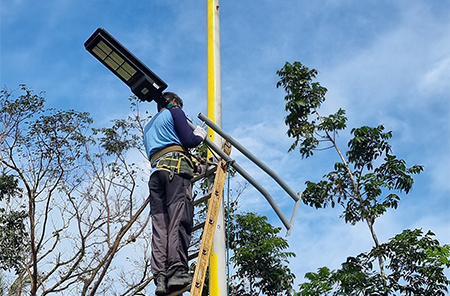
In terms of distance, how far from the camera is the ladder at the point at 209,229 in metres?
3.01

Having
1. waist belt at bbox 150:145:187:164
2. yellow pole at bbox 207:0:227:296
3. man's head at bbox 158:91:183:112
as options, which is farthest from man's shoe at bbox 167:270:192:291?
man's head at bbox 158:91:183:112

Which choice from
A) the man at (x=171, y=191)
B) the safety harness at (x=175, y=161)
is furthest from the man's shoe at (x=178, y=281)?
the safety harness at (x=175, y=161)

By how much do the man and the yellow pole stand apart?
172 mm

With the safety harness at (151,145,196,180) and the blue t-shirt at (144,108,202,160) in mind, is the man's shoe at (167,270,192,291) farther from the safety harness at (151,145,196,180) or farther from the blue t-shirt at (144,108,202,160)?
the blue t-shirt at (144,108,202,160)

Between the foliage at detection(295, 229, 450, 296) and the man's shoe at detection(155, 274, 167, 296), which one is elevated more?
the foliage at detection(295, 229, 450, 296)

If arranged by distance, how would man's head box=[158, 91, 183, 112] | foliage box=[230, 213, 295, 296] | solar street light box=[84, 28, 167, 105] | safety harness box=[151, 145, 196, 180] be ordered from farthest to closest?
foliage box=[230, 213, 295, 296] < man's head box=[158, 91, 183, 112] < solar street light box=[84, 28, 167, 105] < safety harness box=[151, 145, 196, 180]

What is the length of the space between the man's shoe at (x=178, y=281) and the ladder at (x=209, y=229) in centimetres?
3

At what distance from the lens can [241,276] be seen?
304 inches

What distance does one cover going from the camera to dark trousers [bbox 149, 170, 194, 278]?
131 inches

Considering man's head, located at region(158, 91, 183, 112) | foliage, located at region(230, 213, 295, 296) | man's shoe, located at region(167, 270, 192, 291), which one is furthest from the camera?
foliage, located at region(230, 213, 295, 296)

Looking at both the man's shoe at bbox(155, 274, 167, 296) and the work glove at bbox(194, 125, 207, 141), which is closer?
the man's shoe at bbox(155, 274, 167, 296)

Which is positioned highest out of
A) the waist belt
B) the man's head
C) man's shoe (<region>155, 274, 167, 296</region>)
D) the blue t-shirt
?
the man's head

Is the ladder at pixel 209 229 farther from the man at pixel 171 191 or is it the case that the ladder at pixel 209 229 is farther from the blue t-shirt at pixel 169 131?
the blue t-shirt at pixel 169 131

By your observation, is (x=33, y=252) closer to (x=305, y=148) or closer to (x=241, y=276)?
(x=241, y=276)
